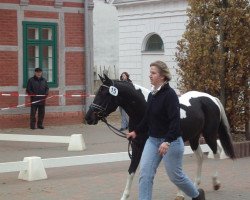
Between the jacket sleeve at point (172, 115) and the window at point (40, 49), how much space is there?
12993 mm

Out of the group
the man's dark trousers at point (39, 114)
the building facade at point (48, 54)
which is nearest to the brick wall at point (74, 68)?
the building facade at point (48, 54)

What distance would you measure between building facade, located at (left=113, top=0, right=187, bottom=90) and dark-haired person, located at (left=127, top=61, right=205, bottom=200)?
797 inches

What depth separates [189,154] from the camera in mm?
13086

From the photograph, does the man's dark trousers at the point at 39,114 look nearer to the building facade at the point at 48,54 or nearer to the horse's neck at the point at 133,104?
the building facade at the point at 48,54

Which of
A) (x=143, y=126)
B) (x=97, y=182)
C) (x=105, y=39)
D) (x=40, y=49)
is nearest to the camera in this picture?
(x=143, y=126)

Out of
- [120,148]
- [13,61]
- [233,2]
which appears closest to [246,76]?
[233,2]

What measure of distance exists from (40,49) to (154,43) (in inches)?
407

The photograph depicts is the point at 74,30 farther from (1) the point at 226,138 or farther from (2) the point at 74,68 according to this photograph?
(1) the point at 226,138

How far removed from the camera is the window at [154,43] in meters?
28.9

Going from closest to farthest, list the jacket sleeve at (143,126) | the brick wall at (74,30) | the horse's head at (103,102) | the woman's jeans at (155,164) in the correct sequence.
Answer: the woman's jeans at (155,164) → the jacket sleeve at (143,126) → the horse's head at (103,102) → the brick wall at (74,30)

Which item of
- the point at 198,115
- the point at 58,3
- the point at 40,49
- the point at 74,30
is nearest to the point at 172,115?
the point at 198,115

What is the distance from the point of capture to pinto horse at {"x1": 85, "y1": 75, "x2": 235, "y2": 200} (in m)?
8.23

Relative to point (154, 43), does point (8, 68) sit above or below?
below

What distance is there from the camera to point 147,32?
96.0ft
